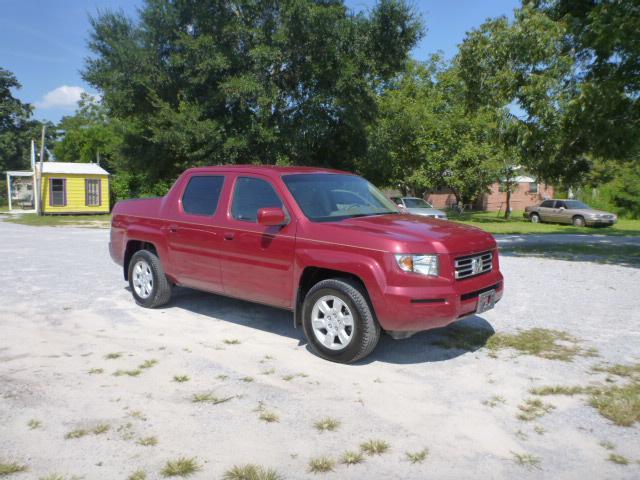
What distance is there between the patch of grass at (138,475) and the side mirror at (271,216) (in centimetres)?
269

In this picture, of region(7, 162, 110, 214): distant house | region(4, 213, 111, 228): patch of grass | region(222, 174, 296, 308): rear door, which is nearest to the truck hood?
region(222, 174, 296, 308): rear door

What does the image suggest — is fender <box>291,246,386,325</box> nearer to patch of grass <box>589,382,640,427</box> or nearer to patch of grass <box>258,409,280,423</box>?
patch of grass <box>258,409,280,423</box>

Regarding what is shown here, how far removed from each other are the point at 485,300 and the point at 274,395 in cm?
227

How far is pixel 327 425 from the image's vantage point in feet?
12.6

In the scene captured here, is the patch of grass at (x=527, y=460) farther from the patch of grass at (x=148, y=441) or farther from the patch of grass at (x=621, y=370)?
the patch of grass at (x=148, y=441)

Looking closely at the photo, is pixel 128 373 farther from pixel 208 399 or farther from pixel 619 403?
pixel 619 403

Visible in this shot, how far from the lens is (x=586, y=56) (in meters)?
12.9

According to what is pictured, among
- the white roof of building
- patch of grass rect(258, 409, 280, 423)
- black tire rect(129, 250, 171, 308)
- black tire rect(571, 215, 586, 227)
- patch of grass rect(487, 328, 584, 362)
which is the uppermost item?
the white roof of building

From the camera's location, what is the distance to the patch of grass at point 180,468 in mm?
3203

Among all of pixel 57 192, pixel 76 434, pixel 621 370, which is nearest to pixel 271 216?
pixel 76 434

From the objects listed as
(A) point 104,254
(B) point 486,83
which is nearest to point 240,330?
(A) point 104,254

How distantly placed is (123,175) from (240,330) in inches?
1270

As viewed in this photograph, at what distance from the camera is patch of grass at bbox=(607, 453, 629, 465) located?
3383 millimetres

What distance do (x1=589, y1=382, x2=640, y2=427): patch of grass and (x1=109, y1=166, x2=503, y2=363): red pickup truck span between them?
127 centimetres
